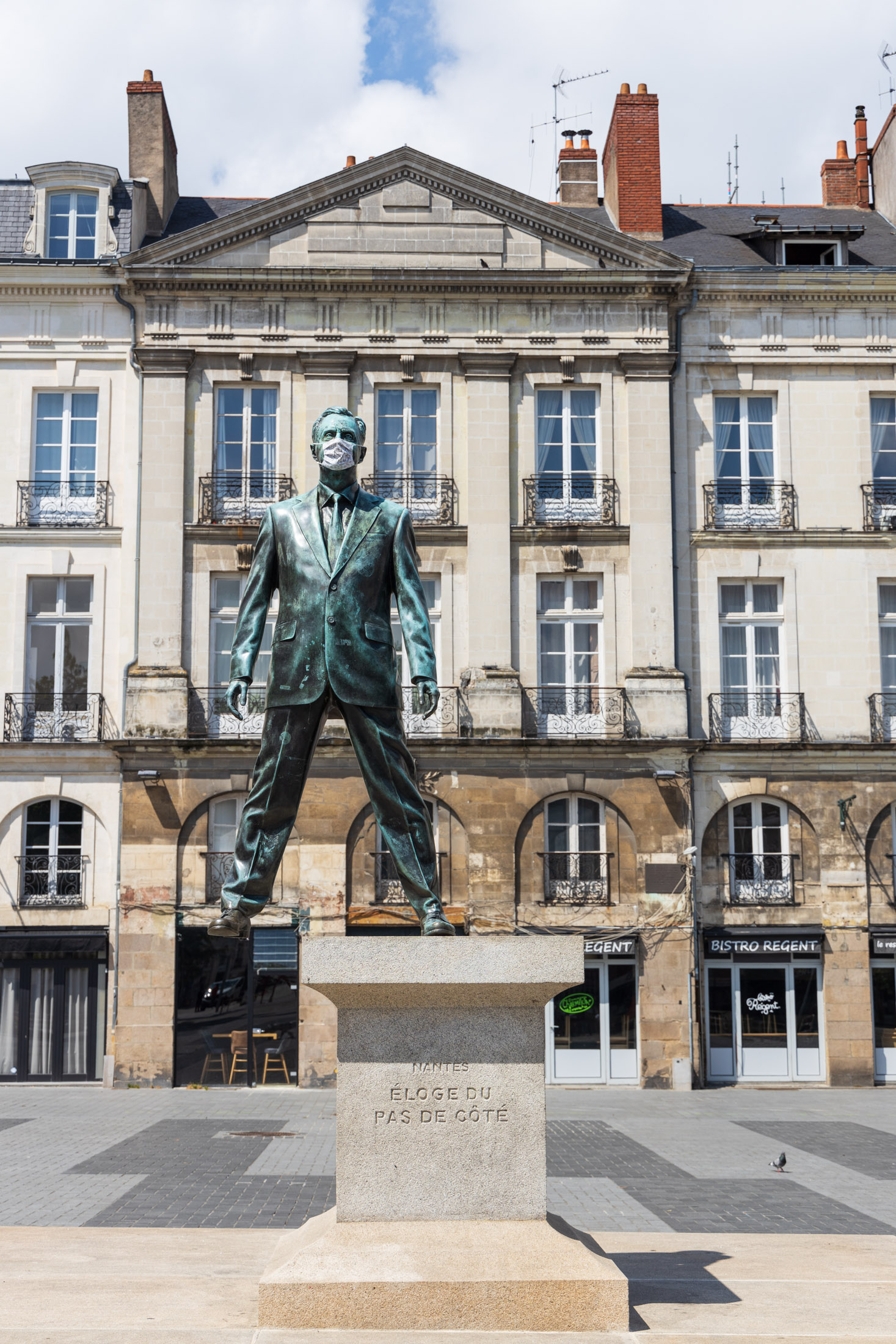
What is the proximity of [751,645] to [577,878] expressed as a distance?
6149 millimetres

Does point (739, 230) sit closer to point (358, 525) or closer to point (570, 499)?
point (570, 499)

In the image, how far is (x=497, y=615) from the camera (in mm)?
29672

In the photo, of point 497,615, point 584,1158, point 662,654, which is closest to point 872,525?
point 662,654

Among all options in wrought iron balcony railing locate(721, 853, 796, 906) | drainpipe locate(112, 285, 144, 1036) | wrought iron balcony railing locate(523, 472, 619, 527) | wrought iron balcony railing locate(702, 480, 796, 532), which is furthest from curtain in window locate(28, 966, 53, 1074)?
wrought iron balcony railing locate(702, 480, 796, 532)

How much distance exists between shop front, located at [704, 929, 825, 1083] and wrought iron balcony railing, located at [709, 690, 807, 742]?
394 centimetres

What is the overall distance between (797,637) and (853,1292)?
2286 centimetres

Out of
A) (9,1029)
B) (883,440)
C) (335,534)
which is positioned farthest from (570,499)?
(335,534)

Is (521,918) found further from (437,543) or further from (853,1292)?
(853,1292)

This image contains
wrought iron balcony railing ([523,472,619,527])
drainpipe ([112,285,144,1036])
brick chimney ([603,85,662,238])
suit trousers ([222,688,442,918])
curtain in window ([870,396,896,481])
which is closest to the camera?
suit trousers ([222,688,442,918])

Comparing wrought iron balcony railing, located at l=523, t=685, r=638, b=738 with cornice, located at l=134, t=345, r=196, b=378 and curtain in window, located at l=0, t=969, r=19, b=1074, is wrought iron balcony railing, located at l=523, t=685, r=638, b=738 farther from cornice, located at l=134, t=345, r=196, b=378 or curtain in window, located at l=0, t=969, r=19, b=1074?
curtain in window, located at l=0, t=969, r=19, b=1074

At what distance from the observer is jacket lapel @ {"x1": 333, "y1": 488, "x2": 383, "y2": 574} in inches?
359

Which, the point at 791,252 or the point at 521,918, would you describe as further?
the point at 791,252

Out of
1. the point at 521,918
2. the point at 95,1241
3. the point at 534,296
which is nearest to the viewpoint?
the point at 95,1241

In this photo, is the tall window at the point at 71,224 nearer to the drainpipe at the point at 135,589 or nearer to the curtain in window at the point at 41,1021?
the drainpipe at the point at 135,589
